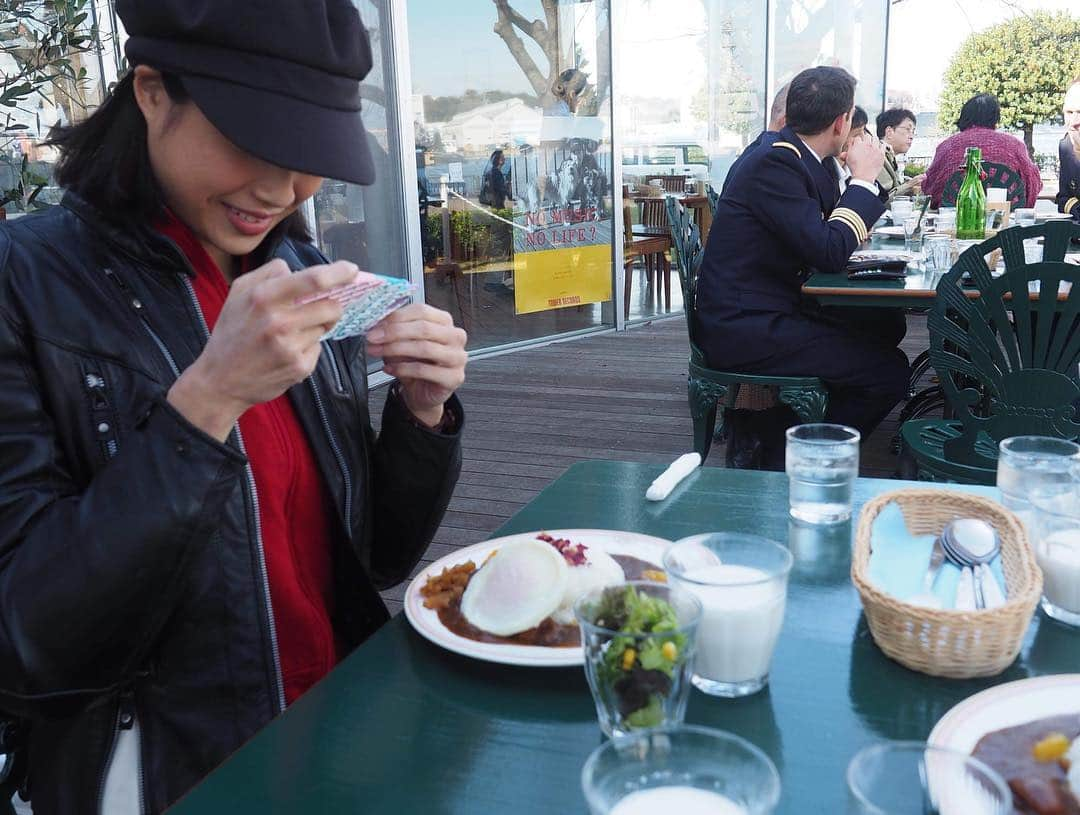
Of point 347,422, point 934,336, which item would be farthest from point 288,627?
point 934,336

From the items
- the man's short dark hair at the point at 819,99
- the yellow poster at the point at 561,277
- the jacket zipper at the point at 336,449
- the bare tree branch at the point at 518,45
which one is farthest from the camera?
the yellow poster at the point at 561,277

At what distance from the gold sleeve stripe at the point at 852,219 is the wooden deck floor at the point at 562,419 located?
1.11 meters

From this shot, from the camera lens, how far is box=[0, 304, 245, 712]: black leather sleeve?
0.96 m

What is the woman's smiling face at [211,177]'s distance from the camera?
3.60ft

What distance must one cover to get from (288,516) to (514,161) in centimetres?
553

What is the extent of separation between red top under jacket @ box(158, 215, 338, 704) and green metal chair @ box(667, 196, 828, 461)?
2.43 metres

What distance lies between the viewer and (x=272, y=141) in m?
1.03

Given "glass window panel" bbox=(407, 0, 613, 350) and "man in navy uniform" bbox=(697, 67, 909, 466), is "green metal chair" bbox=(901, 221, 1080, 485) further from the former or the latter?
"glass window panel" bbox=(407, 0, 613, 350)

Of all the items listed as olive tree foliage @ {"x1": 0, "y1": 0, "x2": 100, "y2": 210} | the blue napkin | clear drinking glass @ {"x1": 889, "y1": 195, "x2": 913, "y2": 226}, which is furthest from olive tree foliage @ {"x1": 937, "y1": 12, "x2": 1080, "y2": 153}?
the blue napkin

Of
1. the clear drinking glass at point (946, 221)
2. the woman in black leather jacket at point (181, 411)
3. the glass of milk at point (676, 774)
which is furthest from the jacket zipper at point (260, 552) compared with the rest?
the clear drinking glass at point (946, 221)

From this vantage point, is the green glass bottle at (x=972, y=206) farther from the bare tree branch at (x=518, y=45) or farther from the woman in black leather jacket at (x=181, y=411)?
the bare tree branch at (x=518, y=45)

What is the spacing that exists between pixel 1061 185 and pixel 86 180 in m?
7.45

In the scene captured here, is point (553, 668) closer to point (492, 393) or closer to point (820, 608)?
point (820, 608)

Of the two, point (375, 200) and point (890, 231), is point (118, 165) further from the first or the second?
point (375, 200)
